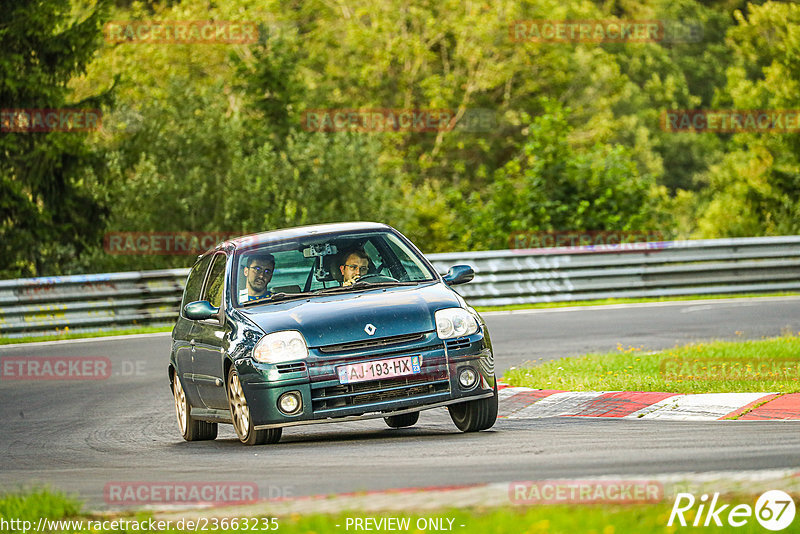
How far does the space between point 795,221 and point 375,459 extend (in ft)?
87.3

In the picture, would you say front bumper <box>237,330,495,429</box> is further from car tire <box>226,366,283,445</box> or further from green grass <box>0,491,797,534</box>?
green grass <box>0,491,797,534</box>

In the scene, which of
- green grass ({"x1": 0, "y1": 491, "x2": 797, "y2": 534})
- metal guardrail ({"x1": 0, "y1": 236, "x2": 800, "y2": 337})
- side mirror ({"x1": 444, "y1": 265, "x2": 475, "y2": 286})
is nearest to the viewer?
green grass ({"x1": 0, "y1": 491, "x2": 797, "y2": 534})

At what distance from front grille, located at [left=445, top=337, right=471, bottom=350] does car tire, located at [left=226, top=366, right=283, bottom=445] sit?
55.0 inches

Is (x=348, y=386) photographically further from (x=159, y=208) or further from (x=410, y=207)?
(x=410, y=207)

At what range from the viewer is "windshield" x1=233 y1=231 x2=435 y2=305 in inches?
384

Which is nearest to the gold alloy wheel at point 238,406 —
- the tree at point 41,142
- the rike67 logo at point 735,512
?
the rike67 logo at point 735,512

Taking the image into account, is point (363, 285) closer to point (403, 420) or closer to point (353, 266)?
point (353, 266)

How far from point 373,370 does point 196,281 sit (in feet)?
9.72

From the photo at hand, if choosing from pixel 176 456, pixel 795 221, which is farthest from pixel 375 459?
pixel 795 221

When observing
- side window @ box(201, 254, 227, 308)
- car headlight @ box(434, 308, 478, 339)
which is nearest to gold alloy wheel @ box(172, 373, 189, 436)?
side window @ box(201, 254, 227, 308)

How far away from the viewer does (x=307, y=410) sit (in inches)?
345

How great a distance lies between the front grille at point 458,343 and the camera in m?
8.95

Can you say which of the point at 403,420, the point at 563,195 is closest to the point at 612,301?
the point at 563,195

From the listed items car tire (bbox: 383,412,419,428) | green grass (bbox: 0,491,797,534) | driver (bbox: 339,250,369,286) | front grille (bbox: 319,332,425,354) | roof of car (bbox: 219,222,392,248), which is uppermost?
roof of car (bbox: 219,222,392,248)
